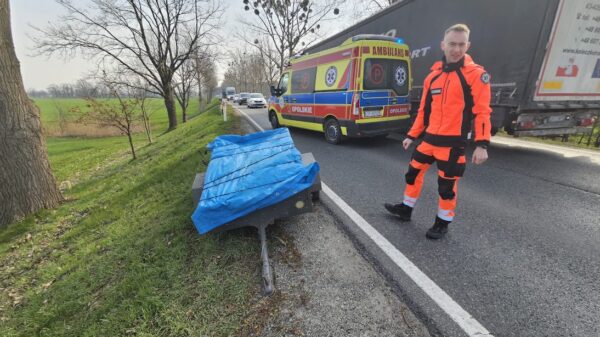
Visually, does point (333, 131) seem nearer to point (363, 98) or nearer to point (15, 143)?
point (363, 98)

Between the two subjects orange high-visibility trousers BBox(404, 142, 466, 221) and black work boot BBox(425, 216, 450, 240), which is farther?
black work boot BBox(425, 216, 450, 240)

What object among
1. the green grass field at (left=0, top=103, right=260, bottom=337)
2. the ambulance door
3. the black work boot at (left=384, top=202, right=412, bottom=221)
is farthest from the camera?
the ambulance door

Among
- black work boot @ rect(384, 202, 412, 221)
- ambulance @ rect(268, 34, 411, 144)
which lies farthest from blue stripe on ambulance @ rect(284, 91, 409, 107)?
black work boot @ rect(384, 202, 412, 221)

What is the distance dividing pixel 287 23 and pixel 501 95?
2389cm

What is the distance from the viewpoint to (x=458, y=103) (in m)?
2.43

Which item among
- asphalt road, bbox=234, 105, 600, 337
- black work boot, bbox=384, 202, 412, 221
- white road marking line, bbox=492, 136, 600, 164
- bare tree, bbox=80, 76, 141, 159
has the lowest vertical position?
asphalt road, bbox=234, 105, 600, 337

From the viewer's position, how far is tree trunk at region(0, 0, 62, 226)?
4203 mm

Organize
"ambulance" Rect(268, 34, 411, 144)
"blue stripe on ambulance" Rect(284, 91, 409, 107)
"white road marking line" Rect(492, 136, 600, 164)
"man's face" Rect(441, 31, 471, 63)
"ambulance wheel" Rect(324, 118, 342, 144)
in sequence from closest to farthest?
1. "man's face" Rect(441, 31, 471, 63)
2. "white road marking line" Rect(492, 136, 600, 164)
3. "ambulance" Rect(268, 34, 411, 144)
4. "blue stripe on ambulance" Rect(284, 91, 409, 107)
5. "ambulance wheel" Rect(324, 118, 342, 144)

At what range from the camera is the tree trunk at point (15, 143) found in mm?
4203

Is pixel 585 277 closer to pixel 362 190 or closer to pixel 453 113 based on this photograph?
pixel 453 113

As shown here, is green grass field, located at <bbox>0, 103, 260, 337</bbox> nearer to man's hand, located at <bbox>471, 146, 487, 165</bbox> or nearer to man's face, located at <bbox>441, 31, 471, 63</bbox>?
man's hand, located at <bbox>471, 146, 487, 165</bbox>

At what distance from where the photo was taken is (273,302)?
193 cm

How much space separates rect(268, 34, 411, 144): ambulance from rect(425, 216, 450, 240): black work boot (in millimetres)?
3851

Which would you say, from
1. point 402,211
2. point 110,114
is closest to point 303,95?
point 402,211
